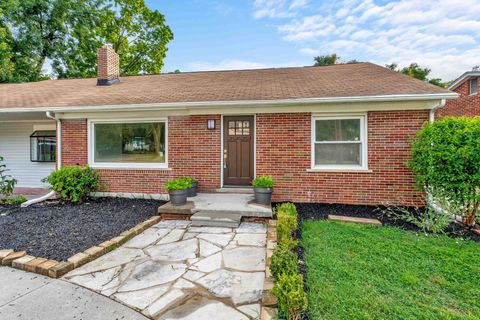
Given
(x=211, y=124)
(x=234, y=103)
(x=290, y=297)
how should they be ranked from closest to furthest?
1. (x=290, y=297)
2. (x=234, y=103)
3. (x=211, y=124)

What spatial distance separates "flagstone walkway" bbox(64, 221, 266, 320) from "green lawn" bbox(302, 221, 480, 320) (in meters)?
0.69

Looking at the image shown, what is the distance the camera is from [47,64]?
17.3 meters

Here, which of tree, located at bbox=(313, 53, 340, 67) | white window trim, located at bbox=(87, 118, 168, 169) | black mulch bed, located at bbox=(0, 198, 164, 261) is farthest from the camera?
tree, located at bbox=(313, 53, 340, 67)

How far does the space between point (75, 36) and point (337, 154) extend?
66.0 ft

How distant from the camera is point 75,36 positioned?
17.3 m

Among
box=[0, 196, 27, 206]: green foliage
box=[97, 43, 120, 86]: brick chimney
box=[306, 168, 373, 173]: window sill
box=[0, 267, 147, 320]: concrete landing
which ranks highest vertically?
box=[97, 43, 120, 86]: brick chimney

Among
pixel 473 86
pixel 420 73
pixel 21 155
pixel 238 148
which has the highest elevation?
pixel 420 73

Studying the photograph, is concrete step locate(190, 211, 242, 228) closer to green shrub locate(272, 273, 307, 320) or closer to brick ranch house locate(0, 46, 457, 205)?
brick ranch house locate(0, 46, 457, 205)

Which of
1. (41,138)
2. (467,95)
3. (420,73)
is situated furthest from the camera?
(420,73)

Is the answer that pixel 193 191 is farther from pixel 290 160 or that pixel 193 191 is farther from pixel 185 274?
pixel 185 274

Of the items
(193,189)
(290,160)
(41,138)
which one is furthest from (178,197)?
(41,138)

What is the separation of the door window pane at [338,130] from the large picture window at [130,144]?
160 inches

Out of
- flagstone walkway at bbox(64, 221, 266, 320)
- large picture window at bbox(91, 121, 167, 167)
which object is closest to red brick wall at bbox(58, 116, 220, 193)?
large picture window at bbox(91, 121, 167, 167)

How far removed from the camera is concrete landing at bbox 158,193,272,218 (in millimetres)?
4883
